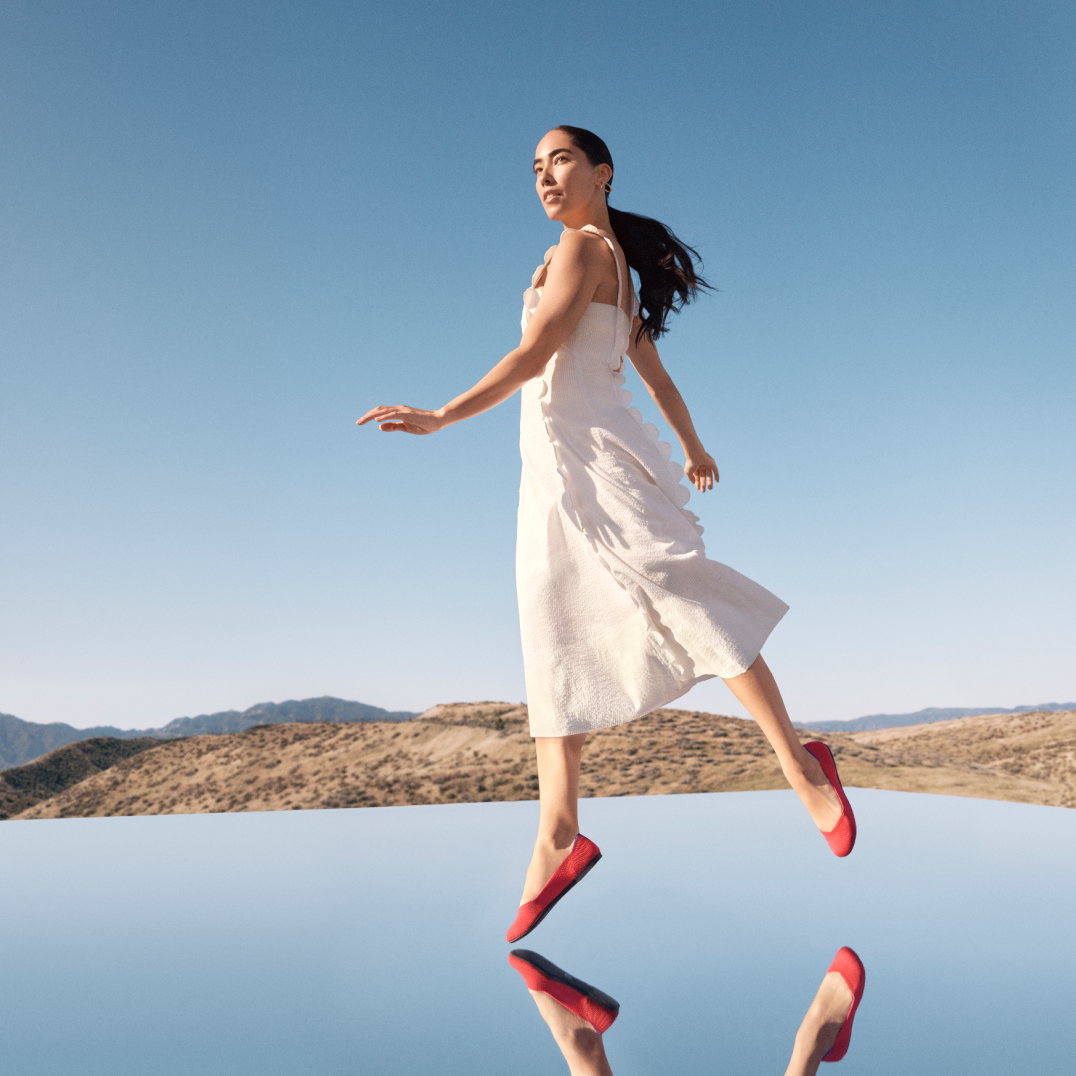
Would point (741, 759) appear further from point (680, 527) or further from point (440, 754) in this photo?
point (680, 527)

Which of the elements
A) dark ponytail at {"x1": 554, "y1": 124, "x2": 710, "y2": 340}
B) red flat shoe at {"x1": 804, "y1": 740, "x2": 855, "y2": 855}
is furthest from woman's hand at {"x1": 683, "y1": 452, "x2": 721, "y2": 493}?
red flat shoe at {"x1": 804, "y1": 740, "x2": 855, "y2": 855}

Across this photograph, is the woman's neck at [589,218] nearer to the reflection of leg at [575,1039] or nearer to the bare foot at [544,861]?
the bare foot at [544,861]

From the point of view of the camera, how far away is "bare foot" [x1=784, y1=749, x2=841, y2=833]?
1250mm

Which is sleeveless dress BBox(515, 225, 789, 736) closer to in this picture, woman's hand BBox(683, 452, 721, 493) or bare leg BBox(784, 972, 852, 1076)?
woman's hand BBox(683, 452, 721, 493)

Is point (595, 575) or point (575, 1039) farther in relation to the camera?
point (595, 575)

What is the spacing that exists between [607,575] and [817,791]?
445 mm

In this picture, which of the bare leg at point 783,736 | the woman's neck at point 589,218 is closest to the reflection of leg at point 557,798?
the bare leg at point 783,736

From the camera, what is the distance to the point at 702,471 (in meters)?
1.64

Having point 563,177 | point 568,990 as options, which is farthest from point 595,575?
point 563,177

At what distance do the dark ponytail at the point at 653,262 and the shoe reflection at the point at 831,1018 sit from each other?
1034 mm

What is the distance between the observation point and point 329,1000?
992mm

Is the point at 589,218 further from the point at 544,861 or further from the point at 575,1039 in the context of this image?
the point at 575,1039

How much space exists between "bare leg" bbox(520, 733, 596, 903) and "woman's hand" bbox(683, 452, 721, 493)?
0.56 m

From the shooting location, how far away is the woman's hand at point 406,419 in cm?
118
